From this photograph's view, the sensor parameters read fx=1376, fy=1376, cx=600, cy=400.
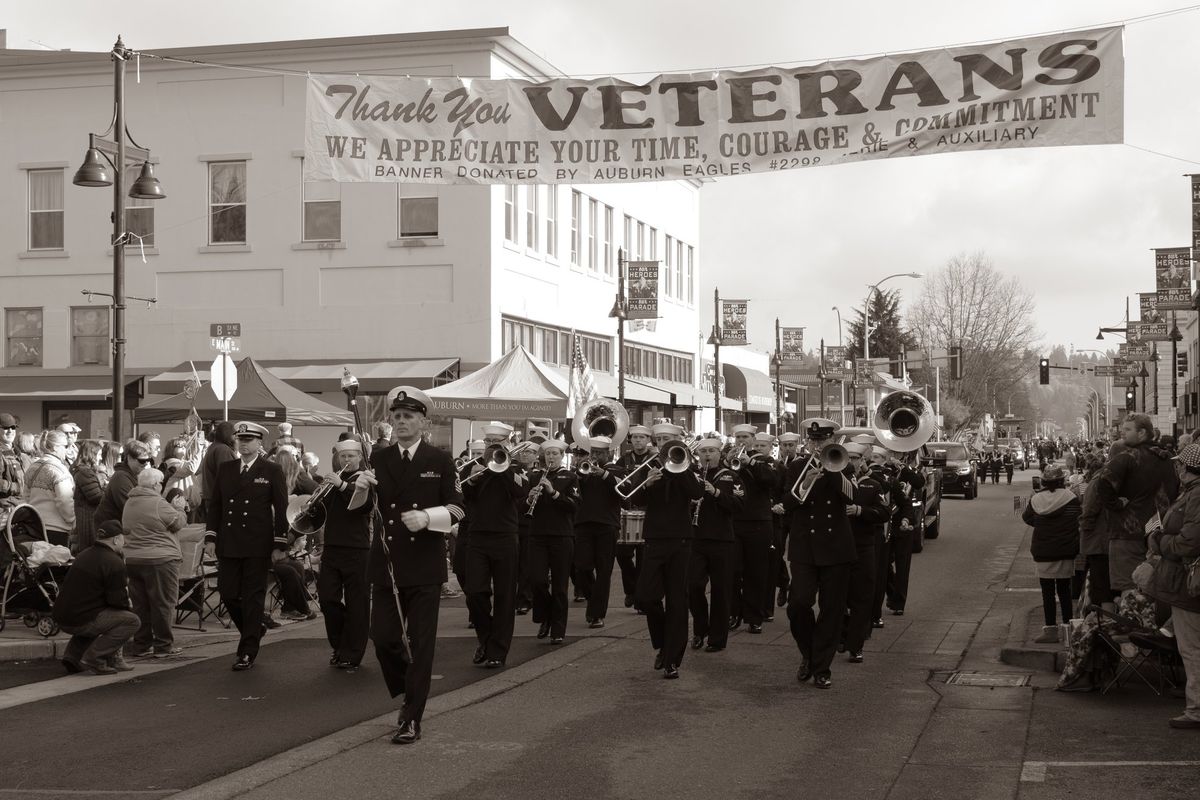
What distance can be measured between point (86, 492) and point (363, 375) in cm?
1990

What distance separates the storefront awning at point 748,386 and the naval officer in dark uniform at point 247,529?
44135mm

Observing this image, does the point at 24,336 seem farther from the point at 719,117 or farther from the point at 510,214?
the point at 719,117

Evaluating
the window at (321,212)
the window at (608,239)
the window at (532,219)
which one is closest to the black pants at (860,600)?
the window at (321,212)

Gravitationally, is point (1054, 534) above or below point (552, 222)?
below

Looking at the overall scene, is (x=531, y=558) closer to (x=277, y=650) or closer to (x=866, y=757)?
(x=277, y=650)

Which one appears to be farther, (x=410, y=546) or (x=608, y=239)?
(x=608, y=239)

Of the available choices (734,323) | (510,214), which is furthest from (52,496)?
(734,323)

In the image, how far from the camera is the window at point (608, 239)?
42.2 metres

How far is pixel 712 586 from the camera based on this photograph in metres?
11.6

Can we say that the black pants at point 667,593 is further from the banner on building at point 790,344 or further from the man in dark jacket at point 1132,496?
the banner on building at point 790,344

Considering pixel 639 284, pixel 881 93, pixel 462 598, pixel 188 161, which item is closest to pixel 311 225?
pixel 188 161

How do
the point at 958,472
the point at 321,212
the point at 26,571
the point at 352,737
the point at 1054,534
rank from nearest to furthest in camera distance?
the point at 352,737 → the point at 1054,534 → the point at 26,571 → the point at 321,212 → the point at 958,472

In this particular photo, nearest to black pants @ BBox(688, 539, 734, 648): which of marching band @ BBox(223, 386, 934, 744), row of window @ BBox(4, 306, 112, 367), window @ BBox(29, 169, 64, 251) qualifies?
marching band @ BBox(223, 386, 934, 744)

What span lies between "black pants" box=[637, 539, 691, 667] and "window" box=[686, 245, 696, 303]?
A: 4134 cm
